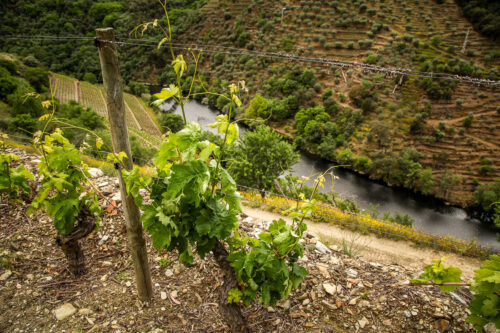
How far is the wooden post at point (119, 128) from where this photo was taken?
2318 millimetres

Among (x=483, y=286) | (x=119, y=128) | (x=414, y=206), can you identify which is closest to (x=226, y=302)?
(x=119, y=128)

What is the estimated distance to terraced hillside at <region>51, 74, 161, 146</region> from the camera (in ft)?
136

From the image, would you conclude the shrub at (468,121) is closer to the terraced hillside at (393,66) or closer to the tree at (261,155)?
the terraced hillside at (393,66)

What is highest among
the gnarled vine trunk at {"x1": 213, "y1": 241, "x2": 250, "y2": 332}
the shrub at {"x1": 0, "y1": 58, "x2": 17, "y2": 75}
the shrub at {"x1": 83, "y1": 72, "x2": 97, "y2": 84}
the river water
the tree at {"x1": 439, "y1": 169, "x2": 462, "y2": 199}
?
the gnarled vine trunk at {"x1": 213, "y1": 241, "x2": 250, "y2": 332}

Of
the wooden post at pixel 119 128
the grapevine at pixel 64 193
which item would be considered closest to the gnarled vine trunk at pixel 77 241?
the grapevine at pixel 64 193

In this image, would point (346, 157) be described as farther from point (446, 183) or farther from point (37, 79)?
point (37, 79)

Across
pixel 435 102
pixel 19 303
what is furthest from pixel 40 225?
pixel 435 102

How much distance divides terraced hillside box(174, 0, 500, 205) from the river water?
59.7 inches

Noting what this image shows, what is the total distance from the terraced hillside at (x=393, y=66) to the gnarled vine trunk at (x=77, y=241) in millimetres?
27445

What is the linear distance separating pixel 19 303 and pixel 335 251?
15.8ft

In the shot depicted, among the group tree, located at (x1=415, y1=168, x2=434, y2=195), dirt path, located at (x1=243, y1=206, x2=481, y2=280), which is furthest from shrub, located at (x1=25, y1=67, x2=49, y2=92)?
tree, located at (x1=415, y1=168, x2=434, y2=195)

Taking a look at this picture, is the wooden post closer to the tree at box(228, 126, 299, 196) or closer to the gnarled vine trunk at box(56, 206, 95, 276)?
the gnarled vine trunk at box(56, 206, 95, 276)

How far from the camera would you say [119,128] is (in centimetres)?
255

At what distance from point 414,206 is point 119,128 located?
27.5 meters
